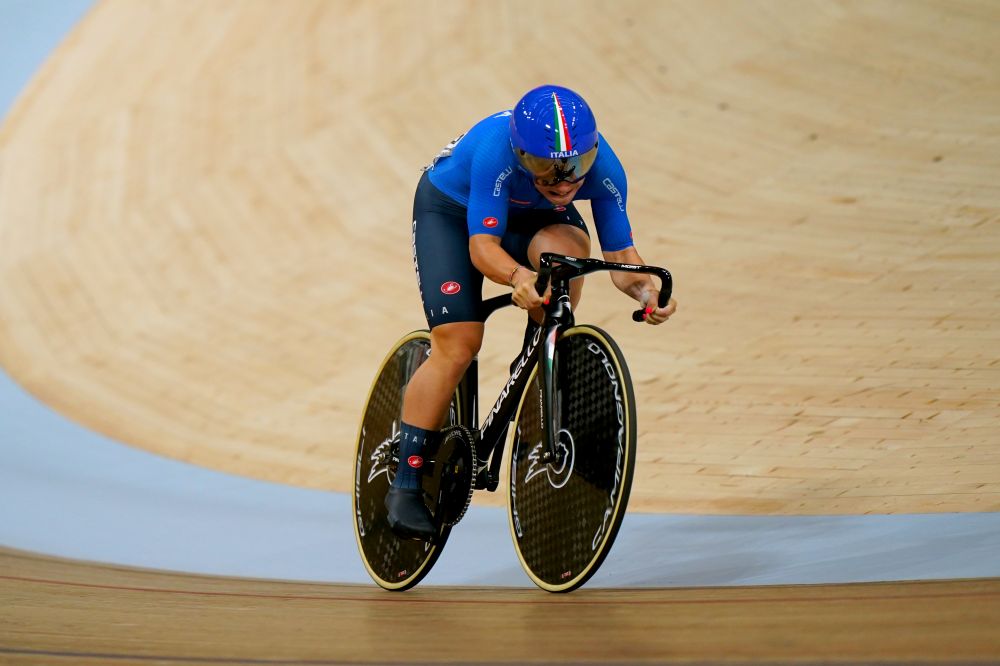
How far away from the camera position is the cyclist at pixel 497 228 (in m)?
2.23

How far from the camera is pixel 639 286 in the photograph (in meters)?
2.35

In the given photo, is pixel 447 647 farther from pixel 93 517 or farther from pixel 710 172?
pixel 710 172

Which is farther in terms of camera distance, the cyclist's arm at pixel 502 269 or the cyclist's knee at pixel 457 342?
the cyclist's knee at pixel 457 342

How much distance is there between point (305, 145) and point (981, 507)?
5061 mm

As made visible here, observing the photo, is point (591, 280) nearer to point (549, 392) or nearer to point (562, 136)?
point (549, 392)

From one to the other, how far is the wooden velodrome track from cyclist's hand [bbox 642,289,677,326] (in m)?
0.51

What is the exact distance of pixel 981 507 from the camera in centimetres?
292

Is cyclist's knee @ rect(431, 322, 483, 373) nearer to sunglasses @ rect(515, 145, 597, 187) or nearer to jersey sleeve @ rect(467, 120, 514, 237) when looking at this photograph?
jersey sleeve @ rect(467, 120, 514, 237)

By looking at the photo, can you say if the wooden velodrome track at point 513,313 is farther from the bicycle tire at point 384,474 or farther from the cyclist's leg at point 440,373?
the cyclist's leg at point 440,373

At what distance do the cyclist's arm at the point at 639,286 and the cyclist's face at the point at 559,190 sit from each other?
0.52 ft


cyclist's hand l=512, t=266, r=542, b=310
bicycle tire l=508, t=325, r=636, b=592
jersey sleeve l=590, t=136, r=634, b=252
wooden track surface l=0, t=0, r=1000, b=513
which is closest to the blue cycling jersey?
jersey sleeve l=590, t=136, r=634, b=252

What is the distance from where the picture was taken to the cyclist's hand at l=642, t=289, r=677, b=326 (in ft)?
7.41

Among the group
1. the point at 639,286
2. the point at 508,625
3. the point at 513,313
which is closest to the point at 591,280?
the point at 513,313

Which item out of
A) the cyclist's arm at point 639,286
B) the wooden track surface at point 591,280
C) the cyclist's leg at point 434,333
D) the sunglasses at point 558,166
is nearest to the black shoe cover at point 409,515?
the cyclist's leg at point 434,333
